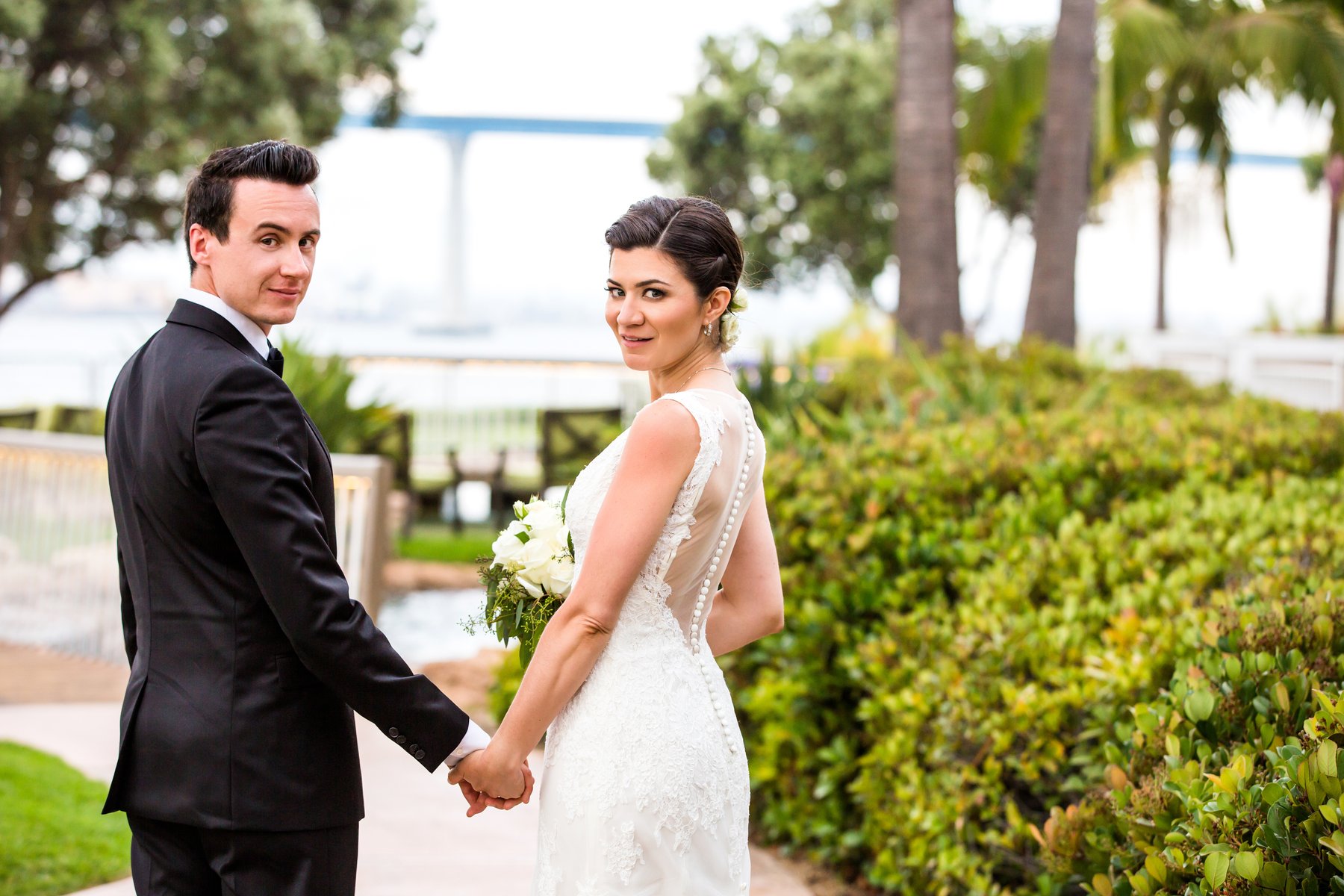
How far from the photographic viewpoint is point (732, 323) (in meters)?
2.50

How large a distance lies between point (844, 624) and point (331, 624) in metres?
2.78

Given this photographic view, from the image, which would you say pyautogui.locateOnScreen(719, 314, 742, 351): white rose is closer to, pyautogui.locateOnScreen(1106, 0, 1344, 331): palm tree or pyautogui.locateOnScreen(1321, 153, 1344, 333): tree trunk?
pyautogui.locateOnScreen(1106, 0, 1344, 331): palm tree

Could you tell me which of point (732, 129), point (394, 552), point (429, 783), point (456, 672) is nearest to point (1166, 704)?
point (429, 783)

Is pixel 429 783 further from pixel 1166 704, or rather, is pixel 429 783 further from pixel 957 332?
pixel 957 332

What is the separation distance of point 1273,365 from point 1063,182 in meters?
4.73

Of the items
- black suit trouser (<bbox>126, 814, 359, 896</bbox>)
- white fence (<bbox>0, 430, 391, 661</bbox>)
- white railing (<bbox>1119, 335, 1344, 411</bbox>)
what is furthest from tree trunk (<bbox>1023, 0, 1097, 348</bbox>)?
black suit trouser (<bbox>126, 814, 359, 896</bbox>)

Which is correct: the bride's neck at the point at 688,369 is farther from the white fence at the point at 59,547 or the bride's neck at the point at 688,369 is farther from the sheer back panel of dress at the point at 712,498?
the white fence at the point at 59,547

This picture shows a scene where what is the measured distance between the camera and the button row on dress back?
7.97 ft

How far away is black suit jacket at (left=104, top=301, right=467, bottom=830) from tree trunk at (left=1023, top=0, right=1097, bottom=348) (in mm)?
9485

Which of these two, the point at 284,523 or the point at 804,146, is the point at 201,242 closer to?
the point at 284,523

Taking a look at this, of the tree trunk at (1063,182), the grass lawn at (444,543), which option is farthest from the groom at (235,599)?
the tree trunk at (1063,182)

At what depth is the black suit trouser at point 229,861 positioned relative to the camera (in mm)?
2133

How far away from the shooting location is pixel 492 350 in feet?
141

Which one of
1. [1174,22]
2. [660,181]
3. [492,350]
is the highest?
[1174,22]
